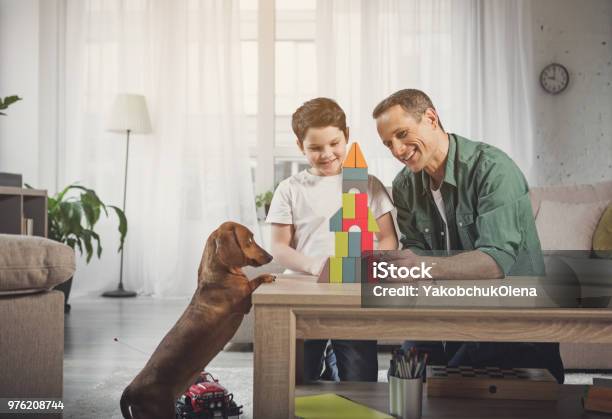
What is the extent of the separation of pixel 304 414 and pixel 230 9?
407cm

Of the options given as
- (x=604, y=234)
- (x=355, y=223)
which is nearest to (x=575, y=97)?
(x=604, y=234)

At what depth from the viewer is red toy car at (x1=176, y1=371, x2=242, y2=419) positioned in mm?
1583

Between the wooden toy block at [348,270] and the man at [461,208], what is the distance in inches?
3.8

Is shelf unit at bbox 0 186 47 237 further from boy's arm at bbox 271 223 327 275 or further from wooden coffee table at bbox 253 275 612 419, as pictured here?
wooden coffee table at bbox 253 275 612 419

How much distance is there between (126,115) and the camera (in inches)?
185

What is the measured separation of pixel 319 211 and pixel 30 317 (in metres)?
0.80

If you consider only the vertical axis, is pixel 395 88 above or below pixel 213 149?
above

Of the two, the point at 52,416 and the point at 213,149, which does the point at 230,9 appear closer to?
the point at 213,149

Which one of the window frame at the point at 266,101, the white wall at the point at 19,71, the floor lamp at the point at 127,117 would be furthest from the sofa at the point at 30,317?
the white wall at the point at 19,71

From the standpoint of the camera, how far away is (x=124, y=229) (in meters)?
4.41

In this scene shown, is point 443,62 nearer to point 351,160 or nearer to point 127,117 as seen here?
point 127,117

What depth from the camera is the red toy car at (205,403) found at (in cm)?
158

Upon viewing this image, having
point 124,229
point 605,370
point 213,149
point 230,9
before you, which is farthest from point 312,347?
point 230,9

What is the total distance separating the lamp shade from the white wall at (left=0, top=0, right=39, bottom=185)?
620 millimetres
